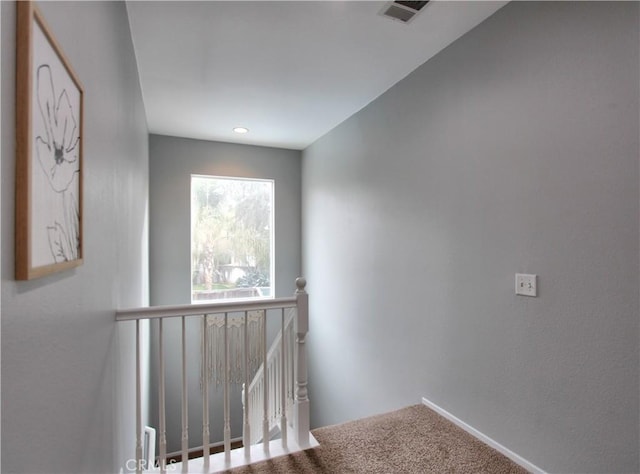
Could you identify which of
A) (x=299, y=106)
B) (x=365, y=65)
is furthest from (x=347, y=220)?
(x=365, y=65)

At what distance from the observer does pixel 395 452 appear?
179 centimetres

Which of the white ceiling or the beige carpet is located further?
the white ceiling

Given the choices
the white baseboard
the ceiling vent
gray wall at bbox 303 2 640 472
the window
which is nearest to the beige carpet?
the white baseboard

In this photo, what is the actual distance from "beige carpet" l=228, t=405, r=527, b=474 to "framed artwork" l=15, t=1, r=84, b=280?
148 centimetres

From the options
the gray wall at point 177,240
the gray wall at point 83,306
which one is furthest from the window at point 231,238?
the gray wall at point 83,306

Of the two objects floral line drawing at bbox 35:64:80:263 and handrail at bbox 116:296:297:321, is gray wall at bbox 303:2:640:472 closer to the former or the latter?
handrail at bbox 116:296:297:321

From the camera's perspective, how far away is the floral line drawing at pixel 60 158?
2.36 feet

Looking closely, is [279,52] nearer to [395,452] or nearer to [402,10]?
[402,10]


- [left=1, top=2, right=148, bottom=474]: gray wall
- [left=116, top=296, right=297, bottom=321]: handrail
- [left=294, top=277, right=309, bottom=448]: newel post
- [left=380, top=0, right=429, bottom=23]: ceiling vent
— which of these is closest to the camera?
[left=1, top=2, right=148, bottom=474]: gray wall

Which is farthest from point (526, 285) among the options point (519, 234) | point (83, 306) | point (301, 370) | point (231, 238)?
point (231, 238)

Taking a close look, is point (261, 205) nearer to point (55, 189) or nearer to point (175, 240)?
point (175, 240)

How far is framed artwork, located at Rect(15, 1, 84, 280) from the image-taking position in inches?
24.5

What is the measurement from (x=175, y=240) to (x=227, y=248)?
636mm

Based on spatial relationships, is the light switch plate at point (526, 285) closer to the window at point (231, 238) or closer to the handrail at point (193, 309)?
the handrail at point (193, 309)
